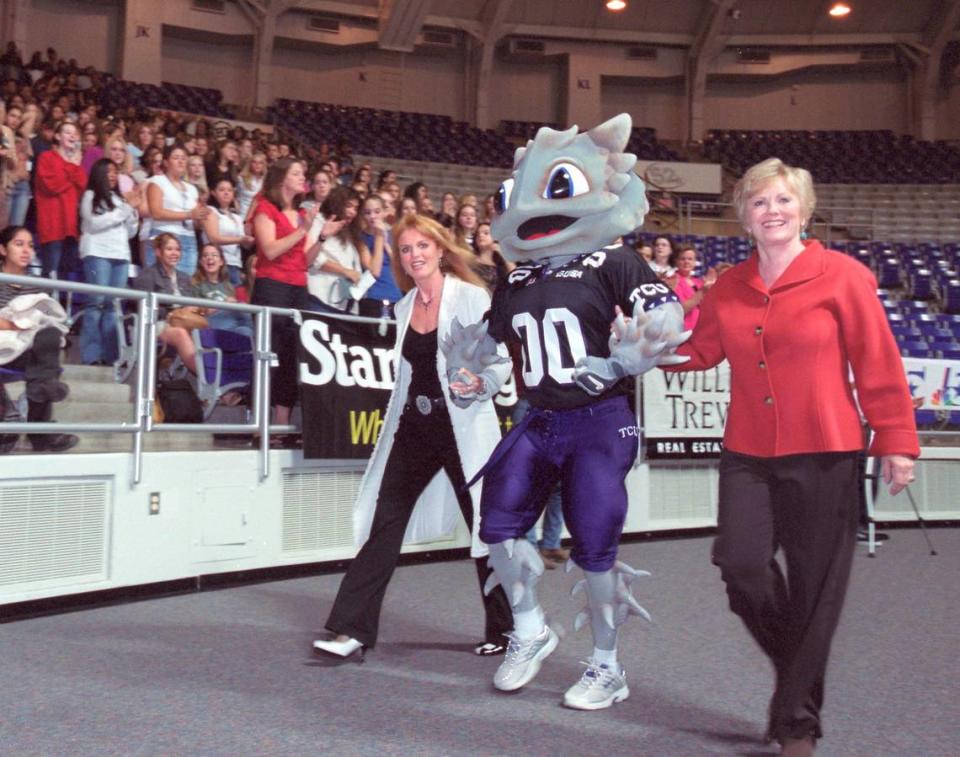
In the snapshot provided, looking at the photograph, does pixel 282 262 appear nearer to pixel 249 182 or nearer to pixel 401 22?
pixel 249 182

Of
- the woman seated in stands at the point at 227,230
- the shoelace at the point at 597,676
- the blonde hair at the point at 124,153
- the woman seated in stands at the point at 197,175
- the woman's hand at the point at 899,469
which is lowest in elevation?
the shoelace at the point at 597,676

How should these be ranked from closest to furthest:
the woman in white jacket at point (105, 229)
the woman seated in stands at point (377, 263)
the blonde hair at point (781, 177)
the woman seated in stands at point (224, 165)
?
the blonde hair at point (781, 177)
the woman in white jacket at point (105, 229)
the woman seated in stands at point (377, 263)
the woman seated in stands at point (224, 165)

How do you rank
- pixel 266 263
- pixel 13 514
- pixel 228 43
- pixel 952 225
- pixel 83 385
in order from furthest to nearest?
pixel 228 43, pixel 952 225, pixel 266 263, pixel 83 385, pixel 13 514

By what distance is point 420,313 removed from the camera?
417 cm

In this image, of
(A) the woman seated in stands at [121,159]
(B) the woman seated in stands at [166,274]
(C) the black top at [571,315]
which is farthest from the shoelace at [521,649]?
(A) the woman seated in stands at [121,159]

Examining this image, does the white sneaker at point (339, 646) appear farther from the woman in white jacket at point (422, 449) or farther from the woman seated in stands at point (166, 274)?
the woman seated in stands at point (166, 274)

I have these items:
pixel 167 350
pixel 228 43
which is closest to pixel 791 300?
pixel 167 350

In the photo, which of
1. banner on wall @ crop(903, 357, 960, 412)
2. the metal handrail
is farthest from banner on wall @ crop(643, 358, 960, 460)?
the metal handrail

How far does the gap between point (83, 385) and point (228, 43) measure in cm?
1935

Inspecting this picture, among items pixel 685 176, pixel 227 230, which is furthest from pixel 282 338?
pixel 685 176

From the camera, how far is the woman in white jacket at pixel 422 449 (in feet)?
13.0

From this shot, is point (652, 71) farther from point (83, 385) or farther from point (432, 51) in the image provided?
point (83, 385)

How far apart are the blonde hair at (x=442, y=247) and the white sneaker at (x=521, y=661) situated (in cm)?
148

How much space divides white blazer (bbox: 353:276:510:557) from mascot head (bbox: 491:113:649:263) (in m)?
0.58
